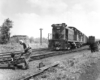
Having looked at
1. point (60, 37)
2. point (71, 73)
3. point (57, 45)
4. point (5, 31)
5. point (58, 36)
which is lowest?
point (71, 73)

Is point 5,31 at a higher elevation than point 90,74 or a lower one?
higher

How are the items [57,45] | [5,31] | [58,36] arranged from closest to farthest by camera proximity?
[57,45], [58,36], [5,31]

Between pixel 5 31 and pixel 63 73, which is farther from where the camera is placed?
pixel 5 31

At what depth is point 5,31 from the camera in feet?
103

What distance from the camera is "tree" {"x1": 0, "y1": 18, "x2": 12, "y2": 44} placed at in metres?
30.9

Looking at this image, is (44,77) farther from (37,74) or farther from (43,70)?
(43,70)

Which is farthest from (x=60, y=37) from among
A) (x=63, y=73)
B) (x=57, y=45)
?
(x=63, y=73)

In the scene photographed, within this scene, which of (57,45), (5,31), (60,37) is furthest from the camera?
(5,31)

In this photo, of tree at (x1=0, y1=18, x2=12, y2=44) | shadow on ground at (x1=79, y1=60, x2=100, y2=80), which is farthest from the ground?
tree at (x1=0, y1=18, x2=12, y2=44)

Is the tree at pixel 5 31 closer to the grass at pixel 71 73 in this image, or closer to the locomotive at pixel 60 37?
the locomotive at pixel 60 37

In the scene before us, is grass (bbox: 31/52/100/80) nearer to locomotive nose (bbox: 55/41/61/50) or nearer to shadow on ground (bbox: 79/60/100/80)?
shadow on ground (bbox: 79/60/100/80)

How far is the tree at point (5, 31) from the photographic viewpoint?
30906 millimetres

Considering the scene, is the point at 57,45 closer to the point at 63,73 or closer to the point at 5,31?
the point at 63,73

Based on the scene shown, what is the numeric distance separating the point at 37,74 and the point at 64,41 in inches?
557
